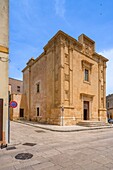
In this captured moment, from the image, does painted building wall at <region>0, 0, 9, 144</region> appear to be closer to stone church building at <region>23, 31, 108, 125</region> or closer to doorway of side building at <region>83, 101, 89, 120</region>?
stone church building at <region>23, 31, 108, 125</region>

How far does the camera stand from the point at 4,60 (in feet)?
25.4

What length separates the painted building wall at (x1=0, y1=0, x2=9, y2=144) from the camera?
24.6 feet

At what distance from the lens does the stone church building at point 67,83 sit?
19.4 metres

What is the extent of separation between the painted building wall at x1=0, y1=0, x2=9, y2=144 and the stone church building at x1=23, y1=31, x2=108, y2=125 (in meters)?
11.3

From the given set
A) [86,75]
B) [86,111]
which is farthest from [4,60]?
[86,111]

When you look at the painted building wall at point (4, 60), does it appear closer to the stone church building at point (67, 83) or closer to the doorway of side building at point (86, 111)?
the stone church building at point (67, 83)

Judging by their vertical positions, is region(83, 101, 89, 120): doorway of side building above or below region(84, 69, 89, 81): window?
below

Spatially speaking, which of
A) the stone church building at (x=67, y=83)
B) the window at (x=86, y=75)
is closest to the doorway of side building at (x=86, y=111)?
the stone church building at (x=67, y=83)

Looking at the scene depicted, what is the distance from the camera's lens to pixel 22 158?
5.50 m

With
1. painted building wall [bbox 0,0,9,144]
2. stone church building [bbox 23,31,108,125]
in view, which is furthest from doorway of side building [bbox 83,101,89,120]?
painted building wall [bbox 0,0,9,144]

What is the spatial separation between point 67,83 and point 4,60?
12675 mm

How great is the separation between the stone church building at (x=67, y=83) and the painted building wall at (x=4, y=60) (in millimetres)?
11323

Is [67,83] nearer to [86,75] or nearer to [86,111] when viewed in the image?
[86,75]

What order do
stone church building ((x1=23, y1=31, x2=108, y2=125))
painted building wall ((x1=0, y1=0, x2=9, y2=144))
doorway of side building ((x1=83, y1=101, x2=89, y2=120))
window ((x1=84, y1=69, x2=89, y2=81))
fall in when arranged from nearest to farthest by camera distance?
painted building wall ((x1=0, y1=0, x2=9, y2=144)) → stone church building ((x1=23, y1=31, x2=108, y2=125)) → doorway of side building ((x1=83, y1=101, x2=89, y2=120)) → window ((x1=84, y1=69, x2=89, y2=81))
